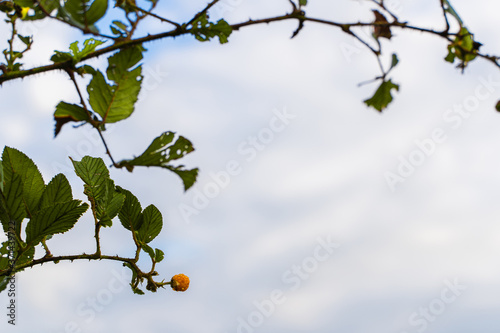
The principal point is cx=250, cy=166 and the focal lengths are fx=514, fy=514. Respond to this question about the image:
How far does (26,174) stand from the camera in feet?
5.32

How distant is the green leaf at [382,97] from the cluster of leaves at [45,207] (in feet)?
2.87

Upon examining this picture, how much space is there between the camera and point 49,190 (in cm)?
169

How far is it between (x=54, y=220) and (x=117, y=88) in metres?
0.60

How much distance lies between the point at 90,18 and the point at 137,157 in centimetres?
32

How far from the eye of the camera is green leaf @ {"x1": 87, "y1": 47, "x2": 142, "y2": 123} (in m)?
1.23

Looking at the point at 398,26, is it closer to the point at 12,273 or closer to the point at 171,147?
the point at 171,147

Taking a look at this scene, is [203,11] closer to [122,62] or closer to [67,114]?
[122,62]

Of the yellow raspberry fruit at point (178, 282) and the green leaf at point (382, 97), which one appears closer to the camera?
the green leaf at point (382, 97)

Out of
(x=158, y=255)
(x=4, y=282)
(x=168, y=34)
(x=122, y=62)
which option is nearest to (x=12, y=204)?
(x=4, y=282)

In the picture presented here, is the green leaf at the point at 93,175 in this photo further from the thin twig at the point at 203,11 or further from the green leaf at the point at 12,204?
the thin twig at the point at 203,11

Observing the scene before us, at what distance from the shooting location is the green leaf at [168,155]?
3.92ft

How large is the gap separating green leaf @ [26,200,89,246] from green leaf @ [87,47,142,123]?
50cm

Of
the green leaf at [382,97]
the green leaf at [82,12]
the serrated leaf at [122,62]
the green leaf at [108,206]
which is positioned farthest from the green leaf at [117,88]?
the green leaf at [382,97]

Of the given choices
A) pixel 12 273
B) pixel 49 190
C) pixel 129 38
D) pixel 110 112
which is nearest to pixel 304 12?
pixel 129 38
